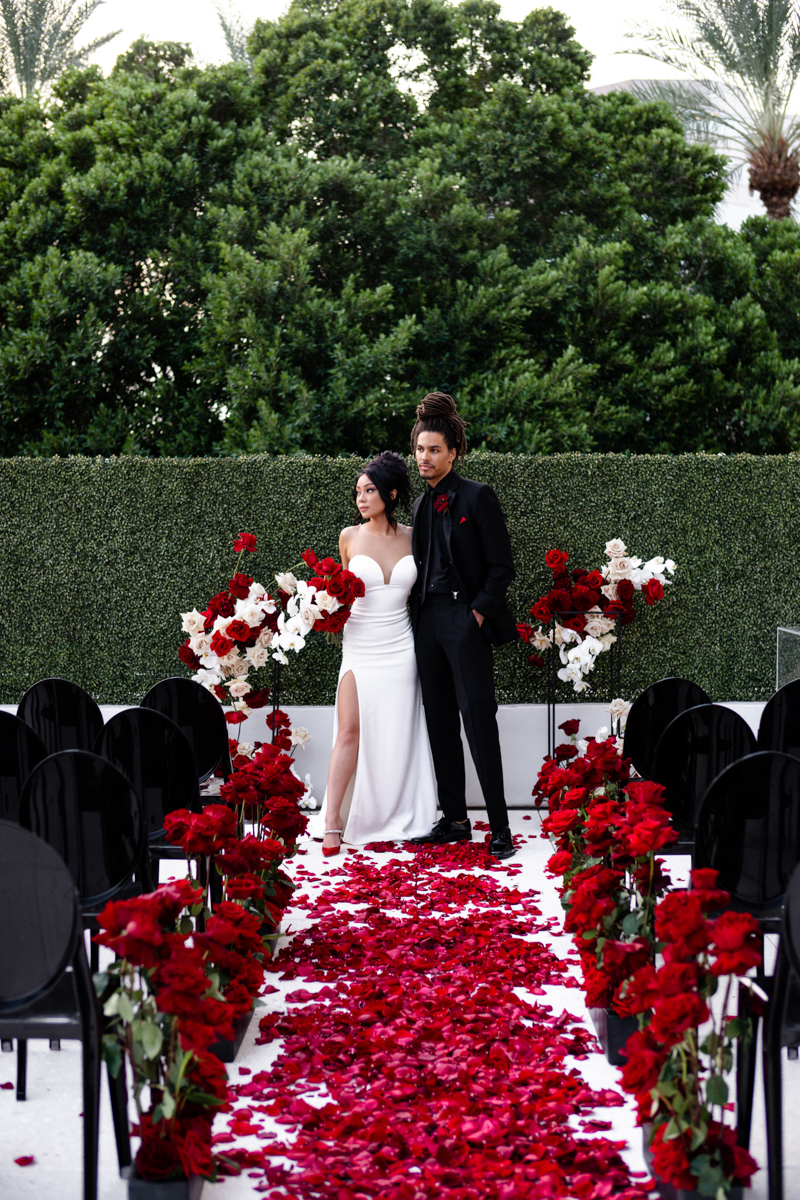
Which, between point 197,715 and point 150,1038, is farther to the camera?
point 197,715

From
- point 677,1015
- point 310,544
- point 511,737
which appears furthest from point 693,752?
point 310,544

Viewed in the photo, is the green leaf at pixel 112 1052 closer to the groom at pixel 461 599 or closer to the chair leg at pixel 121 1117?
the chair leg at pixel 121 1117

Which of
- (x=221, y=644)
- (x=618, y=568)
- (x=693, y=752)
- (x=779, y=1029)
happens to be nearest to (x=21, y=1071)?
(x=779, y=1029)

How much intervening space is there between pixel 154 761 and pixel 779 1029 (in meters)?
2.14

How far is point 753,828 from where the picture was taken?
2.70 meters

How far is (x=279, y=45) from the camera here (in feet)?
36.7

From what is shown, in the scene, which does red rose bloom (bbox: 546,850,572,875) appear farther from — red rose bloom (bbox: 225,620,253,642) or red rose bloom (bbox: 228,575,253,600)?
red rose bloom (bbox: 228,575,253,600)

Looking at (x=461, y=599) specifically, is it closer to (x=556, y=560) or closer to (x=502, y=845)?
(x=556, y=560)

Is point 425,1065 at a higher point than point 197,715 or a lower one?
lower

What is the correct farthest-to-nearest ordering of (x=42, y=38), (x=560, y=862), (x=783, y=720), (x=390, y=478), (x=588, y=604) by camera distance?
(x=42, y=38), (x=588, y=604), (x=390, y=478), (x=783, y=720), (x=560, y=862)

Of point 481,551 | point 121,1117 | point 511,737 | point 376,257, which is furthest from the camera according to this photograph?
point 376,257

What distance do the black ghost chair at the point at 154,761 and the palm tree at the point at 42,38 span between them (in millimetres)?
11561

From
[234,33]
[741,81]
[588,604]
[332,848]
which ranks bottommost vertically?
[332,848]

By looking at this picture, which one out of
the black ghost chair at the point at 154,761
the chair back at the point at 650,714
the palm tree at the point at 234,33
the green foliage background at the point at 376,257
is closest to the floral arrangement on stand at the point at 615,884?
the chair back at the point at 650,714
